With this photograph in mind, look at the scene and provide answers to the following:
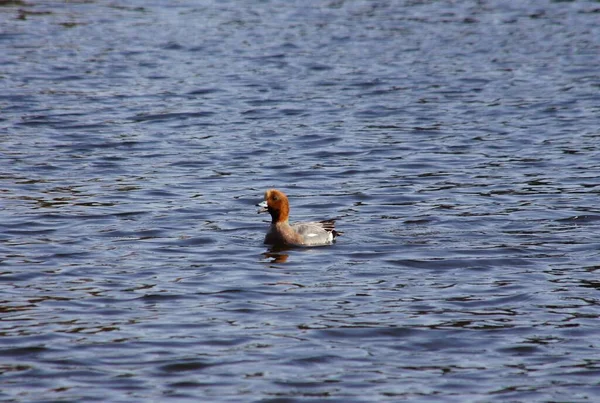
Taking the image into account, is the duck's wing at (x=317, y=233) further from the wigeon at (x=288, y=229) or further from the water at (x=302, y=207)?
the water at (x=302, y=207)

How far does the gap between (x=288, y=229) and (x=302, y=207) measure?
1784 millimetres

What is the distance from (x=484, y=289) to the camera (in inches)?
455

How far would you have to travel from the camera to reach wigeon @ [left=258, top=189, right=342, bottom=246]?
13406 millimetres

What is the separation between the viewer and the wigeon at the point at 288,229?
528 inches

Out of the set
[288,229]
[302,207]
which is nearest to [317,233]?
[288,229]

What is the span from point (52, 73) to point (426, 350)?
16.5 m

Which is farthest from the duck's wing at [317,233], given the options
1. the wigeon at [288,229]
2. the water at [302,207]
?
the water at [302,207]

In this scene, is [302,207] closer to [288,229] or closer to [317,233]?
[288,229]

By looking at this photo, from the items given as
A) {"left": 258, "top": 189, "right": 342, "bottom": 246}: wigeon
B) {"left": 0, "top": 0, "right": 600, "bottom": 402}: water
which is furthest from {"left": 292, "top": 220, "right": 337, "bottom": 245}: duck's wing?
{"left": 0, "top": 0, "right": 600, "bottom": 402}: water

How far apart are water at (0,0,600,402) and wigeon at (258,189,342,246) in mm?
171

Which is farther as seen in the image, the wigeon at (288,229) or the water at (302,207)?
the wigeon at (288,229)

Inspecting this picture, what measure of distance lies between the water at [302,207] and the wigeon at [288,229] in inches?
6.7

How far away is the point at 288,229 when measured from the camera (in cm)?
1362

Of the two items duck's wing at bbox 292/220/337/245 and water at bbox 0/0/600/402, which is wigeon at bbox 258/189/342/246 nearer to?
duck's wing at bbox 292/220/337/245
